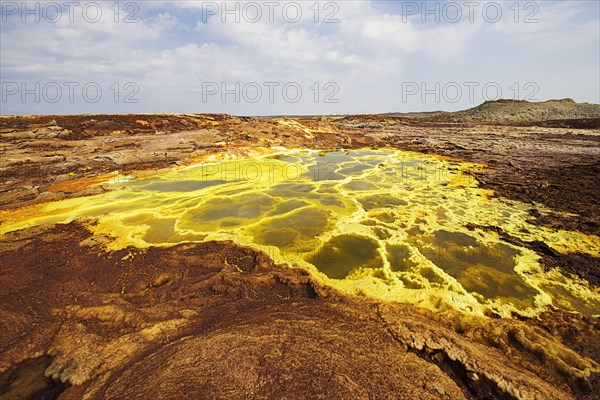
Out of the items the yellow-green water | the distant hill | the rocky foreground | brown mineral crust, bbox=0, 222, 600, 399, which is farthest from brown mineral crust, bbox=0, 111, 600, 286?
the distant hill

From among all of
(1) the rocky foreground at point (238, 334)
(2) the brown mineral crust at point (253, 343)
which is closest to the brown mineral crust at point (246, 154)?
(1) the rocky foreground at point (238, 334)

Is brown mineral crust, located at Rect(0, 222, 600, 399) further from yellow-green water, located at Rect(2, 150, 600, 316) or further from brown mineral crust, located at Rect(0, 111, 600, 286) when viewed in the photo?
brown mineral crust, located at Rect(0, 111, 600, 286)

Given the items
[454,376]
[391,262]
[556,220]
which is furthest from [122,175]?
[556,220]

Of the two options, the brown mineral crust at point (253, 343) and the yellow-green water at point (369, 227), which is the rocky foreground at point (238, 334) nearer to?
the brown mineral crust at point (253, 343)

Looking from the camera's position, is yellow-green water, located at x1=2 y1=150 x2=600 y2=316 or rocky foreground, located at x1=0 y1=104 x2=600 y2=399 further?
yellow-green water, located at x1=2 y1=150 x2=600 y2=316

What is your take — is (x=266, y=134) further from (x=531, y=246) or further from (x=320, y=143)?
(x=531, y=246)

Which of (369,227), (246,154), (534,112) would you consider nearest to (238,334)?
(369,227)

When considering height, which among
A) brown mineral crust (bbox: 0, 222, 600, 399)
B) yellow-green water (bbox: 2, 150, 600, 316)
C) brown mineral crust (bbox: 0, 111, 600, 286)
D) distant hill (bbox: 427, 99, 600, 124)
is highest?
distant hill (bbox: 427, 99, 600, 124)
